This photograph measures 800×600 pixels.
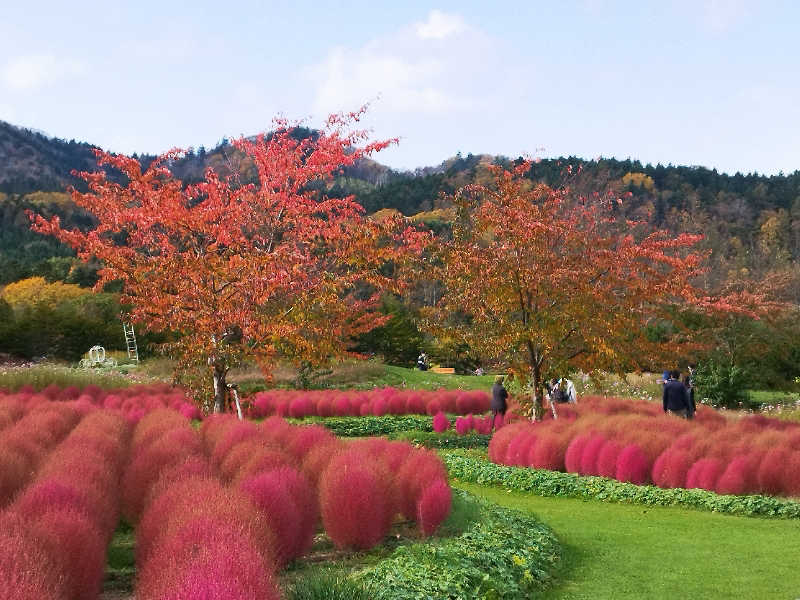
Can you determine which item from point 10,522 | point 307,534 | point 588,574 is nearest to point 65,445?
point 307,534

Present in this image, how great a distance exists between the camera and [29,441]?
933 centimetres

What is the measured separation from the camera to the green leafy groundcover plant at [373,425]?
72.3ft

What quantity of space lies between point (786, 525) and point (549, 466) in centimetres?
534

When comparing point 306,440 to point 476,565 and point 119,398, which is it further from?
point 119,398

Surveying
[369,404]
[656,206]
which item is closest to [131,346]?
[369,404]

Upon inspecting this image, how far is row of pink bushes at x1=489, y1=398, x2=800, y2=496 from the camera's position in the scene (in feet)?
39.6

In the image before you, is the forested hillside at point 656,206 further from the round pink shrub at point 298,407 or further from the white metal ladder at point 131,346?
the round pink shrub at point 298,407

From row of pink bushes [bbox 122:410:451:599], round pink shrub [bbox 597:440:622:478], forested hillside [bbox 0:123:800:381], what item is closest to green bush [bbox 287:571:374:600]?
row of pink bushes [bbox 122:410:451:599]

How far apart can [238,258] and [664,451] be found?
346 inches

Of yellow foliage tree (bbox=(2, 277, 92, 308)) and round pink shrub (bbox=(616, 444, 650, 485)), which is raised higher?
yellow foliage tree (bbox=(2, 277, 92, 308))

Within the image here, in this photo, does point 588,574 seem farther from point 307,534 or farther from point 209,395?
point 209,395

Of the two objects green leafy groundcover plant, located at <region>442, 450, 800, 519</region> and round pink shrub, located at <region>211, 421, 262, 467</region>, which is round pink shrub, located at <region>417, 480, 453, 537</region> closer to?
round pink shrub, located at <region>211, 421, 262, 467</region>

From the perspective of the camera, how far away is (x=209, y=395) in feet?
56.1

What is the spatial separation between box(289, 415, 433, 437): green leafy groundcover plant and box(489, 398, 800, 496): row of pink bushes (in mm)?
6310
